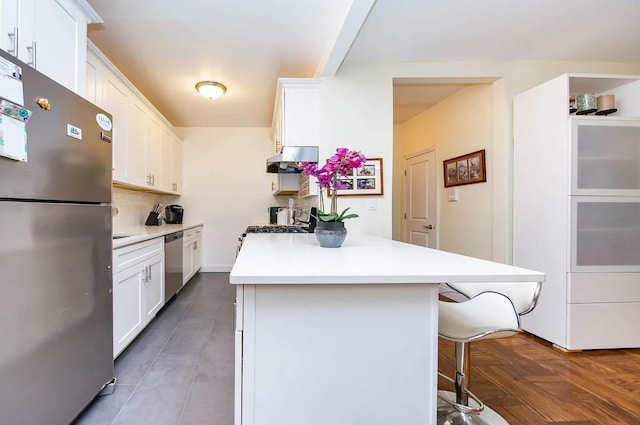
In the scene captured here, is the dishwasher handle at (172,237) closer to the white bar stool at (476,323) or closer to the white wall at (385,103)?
the white wall at (385,103)

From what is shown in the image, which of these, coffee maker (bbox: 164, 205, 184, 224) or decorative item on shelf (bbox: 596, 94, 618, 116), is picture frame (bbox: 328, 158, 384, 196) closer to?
decorative item on shelf (bbox: 596, 94, 618, 116)

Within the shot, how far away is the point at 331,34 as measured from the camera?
91.0 inches

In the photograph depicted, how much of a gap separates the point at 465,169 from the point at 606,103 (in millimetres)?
1269

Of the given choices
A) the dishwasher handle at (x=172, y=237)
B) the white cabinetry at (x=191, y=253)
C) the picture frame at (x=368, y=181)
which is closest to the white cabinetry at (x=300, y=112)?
the picture frame at (x=368, y=181)

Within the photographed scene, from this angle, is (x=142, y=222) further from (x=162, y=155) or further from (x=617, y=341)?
(x=617, y=341)

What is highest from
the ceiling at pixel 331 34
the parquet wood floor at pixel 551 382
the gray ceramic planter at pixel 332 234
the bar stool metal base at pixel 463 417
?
the ceiling at pixel 331 34

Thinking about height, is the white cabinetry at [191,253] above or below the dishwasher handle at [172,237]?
below

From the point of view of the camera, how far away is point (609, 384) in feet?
6.29

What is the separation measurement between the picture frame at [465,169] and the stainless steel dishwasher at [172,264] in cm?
339

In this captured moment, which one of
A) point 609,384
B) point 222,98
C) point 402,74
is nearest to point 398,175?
point 402,74

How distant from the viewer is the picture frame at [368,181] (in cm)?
287

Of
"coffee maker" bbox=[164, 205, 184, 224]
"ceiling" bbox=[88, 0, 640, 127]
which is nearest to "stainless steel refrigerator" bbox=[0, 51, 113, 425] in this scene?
"ceiling" bbox=[88, 0, 640, 127]

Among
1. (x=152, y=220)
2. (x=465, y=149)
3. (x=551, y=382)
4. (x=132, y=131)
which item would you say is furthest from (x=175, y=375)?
(x=465, y=149)

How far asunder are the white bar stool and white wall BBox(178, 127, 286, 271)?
12.8 feet
